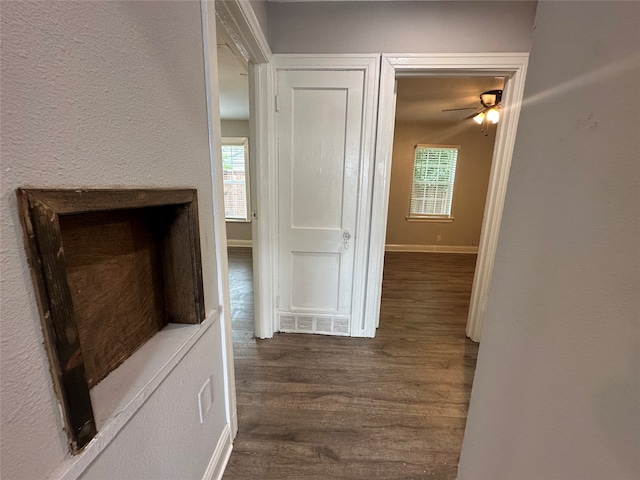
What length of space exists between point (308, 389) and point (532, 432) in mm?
1312

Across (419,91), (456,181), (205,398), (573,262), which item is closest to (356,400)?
(205,398)

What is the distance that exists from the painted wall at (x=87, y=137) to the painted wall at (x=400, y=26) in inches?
49.9

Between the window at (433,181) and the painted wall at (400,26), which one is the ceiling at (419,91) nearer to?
the painted wall at (400,26)

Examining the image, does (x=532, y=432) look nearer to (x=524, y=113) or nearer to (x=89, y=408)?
(x=524, y=113)

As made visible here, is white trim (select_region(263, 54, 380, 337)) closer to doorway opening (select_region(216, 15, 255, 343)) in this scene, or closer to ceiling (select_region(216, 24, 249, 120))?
doorway opening (select_region(216, 15, 255, 343))

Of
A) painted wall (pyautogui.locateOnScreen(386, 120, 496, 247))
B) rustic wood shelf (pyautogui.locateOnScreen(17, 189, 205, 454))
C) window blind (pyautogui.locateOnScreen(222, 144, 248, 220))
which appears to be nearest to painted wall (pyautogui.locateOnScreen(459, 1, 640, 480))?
rustic wood shelf (pyautogui.locateOnScreen(17, 189, 205, 454))

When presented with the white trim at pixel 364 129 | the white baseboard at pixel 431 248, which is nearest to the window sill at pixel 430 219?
the white baseboard at pixel 431 248

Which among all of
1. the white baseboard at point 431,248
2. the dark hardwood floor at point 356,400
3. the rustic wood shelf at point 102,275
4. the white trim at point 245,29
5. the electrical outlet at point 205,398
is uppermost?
the white trim at point 245,29

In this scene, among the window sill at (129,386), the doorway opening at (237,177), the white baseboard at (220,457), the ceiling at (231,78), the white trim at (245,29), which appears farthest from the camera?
the doorway opening at (237,177)

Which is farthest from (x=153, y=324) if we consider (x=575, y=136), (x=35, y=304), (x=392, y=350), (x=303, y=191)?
(x=392, y=350)

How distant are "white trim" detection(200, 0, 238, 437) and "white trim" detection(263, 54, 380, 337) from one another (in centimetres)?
95

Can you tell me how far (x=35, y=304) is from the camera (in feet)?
1.41

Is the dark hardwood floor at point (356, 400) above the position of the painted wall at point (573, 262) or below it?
below

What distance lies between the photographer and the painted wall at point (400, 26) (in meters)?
1.82
